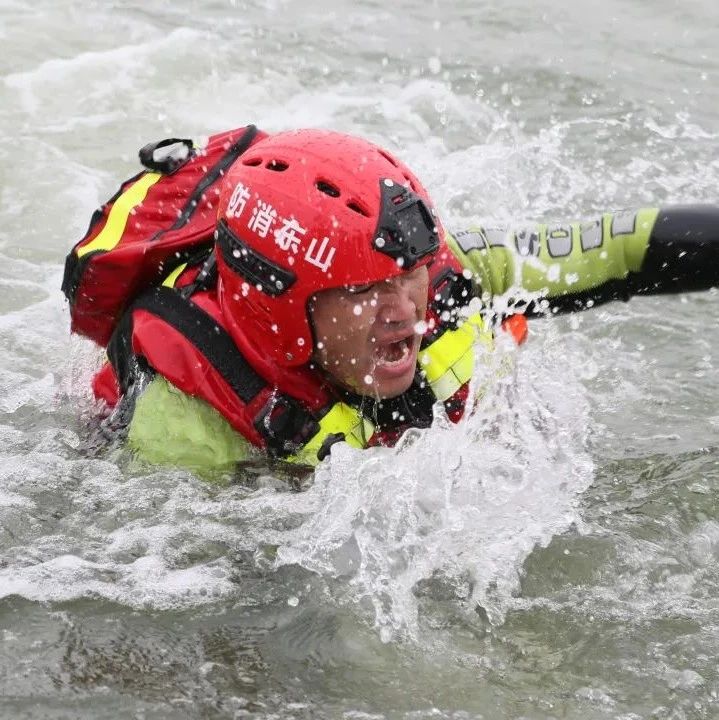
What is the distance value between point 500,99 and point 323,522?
4.95m

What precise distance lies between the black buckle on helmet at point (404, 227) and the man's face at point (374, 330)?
10 cm

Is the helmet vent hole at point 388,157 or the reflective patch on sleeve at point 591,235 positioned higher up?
the helmet vent hole at point 388,157

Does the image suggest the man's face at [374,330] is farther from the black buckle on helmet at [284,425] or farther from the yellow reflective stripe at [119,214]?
the yellow reflective stripe at [119,214]

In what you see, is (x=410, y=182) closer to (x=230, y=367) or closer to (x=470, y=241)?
(x=470, y=241)

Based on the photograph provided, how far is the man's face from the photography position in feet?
12.4

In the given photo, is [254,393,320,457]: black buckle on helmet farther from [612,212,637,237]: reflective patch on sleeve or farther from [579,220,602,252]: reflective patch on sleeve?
[612,212,637,237]: reflective patch on sleeve

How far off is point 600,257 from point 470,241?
499mm

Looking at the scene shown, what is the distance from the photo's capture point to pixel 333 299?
3.81 m

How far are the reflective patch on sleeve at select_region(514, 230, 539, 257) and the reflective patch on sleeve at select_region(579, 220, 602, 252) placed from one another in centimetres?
16

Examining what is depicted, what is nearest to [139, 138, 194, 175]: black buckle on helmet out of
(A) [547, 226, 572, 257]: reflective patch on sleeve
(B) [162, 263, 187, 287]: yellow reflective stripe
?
(B) [162, 263, 187, 287]: yellow reflective stripe

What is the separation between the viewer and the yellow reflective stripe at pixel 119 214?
4316 mm

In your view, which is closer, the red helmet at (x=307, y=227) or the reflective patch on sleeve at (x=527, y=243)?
the red helmet at (x=307, y=227)

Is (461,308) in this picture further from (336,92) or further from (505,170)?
(336,92)

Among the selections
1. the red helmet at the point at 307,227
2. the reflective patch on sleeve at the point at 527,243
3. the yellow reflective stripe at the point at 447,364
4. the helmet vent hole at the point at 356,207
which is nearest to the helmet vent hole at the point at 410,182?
the red helmet at the point at 307,227
